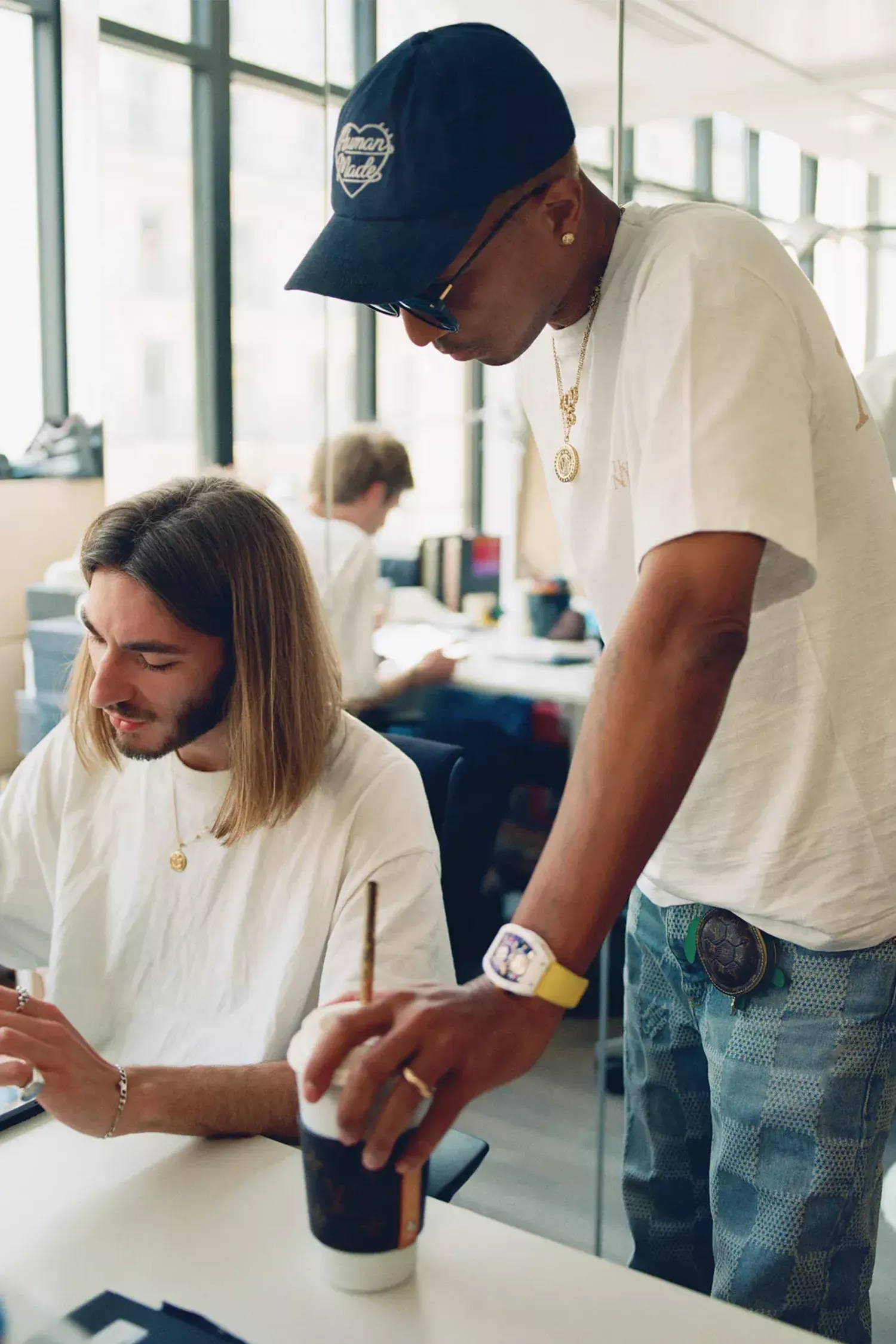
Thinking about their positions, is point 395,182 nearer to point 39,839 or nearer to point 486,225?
point 486,225

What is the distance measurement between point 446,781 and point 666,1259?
56 cm

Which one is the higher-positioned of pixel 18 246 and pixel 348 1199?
pixel 18 246

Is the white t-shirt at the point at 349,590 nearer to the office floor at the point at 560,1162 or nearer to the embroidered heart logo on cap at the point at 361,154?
the office floor at the point at 560,1162

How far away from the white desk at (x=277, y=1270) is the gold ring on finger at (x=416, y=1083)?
0.72ft

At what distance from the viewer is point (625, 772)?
0.78m

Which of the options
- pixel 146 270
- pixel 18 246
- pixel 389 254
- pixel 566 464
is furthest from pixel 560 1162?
pixel 18 246

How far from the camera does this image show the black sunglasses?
0.93 m

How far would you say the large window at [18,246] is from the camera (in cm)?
348

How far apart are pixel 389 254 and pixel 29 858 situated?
0.97 meters

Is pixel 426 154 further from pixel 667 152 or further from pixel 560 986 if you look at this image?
pixel 667 152

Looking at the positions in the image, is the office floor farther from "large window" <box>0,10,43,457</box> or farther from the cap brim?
"large window" <box>0,10,43,457</box>

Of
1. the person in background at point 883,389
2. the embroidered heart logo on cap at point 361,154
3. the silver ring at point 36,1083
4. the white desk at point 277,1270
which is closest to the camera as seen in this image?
the white desk at point 277,1270

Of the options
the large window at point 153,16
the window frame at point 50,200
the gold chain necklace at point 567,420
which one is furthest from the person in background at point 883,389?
the window frame at point 50,200

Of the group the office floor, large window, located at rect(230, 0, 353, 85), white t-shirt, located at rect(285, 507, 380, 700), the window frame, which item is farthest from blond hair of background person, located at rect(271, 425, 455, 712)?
the window frame
